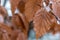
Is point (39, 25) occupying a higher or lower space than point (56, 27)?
lower

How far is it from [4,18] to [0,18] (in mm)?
43

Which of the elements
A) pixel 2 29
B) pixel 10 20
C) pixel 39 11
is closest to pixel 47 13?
pixel 39 11

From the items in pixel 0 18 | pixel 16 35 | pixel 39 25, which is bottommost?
pixel 39 25

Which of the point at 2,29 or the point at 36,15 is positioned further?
the point at 2,29

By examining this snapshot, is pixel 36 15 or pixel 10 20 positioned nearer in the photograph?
pixel 36 15

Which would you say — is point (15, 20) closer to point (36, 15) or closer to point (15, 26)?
point (15, 26)

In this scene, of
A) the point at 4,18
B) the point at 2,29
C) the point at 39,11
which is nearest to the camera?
the point at 39,11

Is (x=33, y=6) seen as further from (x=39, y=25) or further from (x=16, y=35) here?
(x=16, y=35)

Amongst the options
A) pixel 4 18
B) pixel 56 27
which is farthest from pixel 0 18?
pixel 56 27

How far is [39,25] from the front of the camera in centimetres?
47

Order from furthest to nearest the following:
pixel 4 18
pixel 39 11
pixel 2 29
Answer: pixel 4 18 < pixel 2 29 < pixel 39 11

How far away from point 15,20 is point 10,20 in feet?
0.17

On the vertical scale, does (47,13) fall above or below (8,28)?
below

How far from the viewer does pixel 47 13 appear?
0.43m
